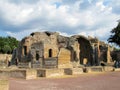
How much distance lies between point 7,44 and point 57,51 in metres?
46.8

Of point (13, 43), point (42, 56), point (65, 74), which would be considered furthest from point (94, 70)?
point (13, 43)

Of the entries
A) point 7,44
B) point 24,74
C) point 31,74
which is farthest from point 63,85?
point 7,44

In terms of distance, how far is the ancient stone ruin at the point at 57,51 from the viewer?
4359 centimetres

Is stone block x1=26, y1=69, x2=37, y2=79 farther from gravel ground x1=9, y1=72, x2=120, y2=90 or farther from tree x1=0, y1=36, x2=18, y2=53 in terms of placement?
tree x1=0, y1=36, x2=18, y2=53

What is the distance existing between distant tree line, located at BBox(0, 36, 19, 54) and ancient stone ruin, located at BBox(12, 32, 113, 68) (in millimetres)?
34848

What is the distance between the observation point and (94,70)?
35344 mm

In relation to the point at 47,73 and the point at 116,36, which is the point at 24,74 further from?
the point at 116,36

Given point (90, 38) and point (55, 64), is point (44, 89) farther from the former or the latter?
point (90, 38)

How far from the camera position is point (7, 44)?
294 feet

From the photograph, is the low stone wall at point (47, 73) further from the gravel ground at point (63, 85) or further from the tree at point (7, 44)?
the tree at point (7, 44)

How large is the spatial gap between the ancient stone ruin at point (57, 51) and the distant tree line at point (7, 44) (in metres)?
34.8

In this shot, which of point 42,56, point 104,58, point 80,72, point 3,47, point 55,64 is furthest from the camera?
point 3,47

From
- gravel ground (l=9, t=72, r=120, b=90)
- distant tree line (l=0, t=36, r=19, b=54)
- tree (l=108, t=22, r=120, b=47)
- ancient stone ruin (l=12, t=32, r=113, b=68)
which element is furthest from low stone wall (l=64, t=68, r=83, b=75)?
distant tree line (l=0, t=36, r=19, b=54)

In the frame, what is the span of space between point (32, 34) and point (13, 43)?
44271mm
